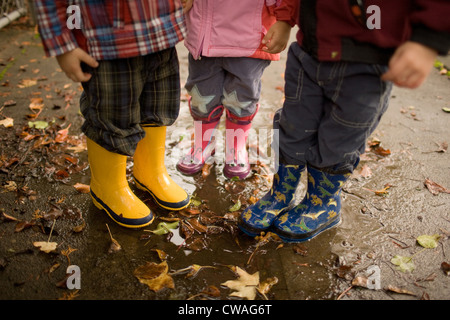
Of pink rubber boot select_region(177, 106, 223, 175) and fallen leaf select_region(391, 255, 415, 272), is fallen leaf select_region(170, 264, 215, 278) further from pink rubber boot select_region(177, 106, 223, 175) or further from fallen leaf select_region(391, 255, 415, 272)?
fallen leaf select_region(391, 255, 415, 272)

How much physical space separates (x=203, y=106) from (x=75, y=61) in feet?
2.90

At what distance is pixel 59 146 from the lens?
2.40 metres

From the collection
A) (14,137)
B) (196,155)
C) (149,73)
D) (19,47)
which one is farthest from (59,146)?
(19,47)

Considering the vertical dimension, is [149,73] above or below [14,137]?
above

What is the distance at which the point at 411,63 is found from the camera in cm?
112

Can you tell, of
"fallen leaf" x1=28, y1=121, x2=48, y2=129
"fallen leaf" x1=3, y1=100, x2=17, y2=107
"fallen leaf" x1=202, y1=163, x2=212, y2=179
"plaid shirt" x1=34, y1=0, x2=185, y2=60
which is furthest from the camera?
"fallen leaf" x1=3, y1=100, x2=17, y2=107

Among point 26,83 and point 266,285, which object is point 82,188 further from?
point 26,83

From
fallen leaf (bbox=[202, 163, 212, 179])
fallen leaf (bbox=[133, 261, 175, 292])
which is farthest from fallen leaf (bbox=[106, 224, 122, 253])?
fallen leaf (bbox=[202, 163, 212, 179])

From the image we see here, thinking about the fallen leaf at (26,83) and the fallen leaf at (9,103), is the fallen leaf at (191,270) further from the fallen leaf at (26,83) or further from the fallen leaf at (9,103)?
the fallen leaf at (26,83)

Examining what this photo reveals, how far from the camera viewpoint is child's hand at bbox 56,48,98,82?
131cm

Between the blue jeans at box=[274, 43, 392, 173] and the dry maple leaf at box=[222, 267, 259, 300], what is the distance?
1.99ft

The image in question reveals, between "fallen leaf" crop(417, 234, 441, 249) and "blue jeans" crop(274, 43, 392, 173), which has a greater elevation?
"blue jeans" crop(274, 43, 392, 173)

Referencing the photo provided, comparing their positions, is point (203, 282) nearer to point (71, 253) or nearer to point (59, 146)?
point (71, 253)
